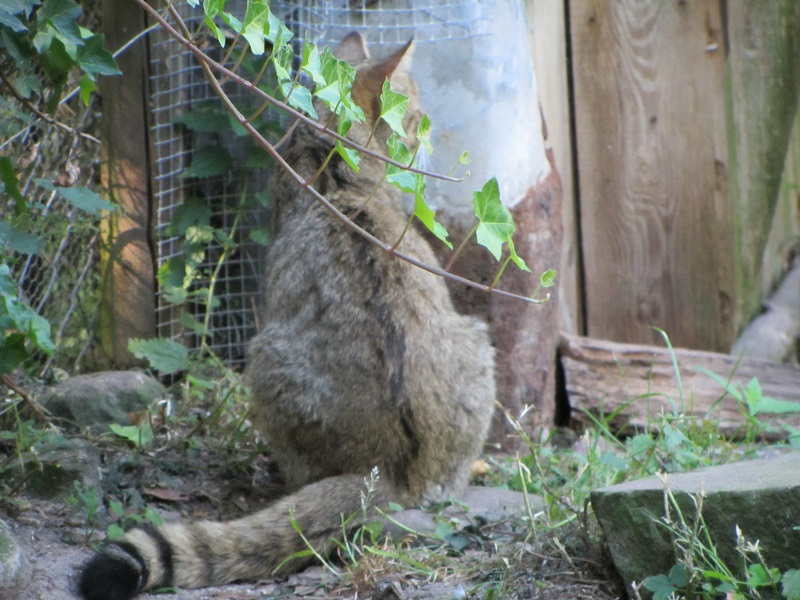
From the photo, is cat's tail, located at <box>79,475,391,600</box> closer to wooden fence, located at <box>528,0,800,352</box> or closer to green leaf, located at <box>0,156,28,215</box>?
green leaf, located at <box>0,156,28,215</box>

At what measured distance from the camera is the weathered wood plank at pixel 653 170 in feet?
18.7

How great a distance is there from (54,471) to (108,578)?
0.76 metres

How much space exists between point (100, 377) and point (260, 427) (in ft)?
3.54

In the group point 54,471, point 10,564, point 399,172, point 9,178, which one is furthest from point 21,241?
point 399,172

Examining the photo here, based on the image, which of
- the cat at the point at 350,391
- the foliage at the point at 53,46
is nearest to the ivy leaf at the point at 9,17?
the foliage at the point at 53,46

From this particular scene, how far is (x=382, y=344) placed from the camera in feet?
12.1

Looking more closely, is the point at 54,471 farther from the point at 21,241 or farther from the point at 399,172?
the point at 399,172

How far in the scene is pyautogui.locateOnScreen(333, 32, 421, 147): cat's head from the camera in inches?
170

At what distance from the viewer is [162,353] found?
477cm

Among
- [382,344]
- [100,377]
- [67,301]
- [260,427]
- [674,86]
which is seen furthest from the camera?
[674,86]

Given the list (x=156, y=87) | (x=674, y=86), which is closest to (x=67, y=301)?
(x=156, y=87)

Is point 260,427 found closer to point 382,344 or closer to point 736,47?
point 382,344

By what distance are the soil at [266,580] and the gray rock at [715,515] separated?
0.21 metres

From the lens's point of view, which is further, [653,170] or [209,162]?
[653,170]
